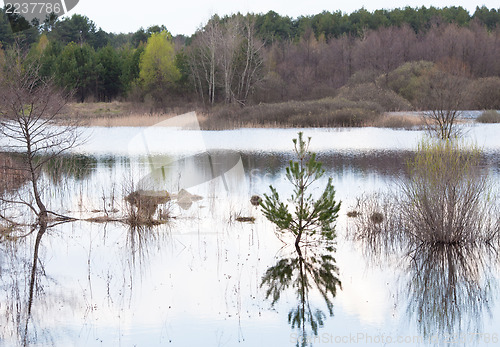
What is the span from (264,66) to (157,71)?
29.9 ft

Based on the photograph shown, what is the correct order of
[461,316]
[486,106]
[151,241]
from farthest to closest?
[486,106]
[151,241]
[461,316]

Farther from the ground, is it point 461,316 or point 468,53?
point 468,53

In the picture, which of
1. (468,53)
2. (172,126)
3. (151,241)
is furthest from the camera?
(468,53)

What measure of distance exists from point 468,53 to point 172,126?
32.0 m

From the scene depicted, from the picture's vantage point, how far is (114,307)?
22.1 ft

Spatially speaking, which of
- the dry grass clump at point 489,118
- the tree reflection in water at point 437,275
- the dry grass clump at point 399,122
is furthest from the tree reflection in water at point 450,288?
the dry grass clump at point 489,118

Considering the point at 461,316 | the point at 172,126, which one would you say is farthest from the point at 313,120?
the point at 461,316

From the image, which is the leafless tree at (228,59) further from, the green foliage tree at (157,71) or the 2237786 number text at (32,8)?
the 2237786 number text at (32,8)

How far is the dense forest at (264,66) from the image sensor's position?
42.8 metres

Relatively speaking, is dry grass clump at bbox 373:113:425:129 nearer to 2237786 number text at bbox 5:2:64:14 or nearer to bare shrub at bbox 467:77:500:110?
bare shrub at bbox 467:77:500:110

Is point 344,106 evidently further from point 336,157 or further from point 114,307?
point 114,307

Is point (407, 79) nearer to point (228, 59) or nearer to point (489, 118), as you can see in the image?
point (228, 59)

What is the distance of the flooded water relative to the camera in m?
6.00

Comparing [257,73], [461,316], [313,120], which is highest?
[257,73]
